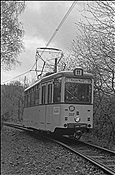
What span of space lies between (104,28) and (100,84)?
14.0ft

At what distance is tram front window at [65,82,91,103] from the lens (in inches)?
552

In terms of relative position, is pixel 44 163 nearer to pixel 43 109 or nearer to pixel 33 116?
pixel 43 109

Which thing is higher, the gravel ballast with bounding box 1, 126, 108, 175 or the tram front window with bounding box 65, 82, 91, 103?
the tram front window with bounding box 65, 82, 91, 103

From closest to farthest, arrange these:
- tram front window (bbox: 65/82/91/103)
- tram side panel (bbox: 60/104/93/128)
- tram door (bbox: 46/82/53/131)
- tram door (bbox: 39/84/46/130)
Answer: tram side panel (bbox: 60/104/93/128) → tram front window (bbox: 65/82/91/103) → tram door (bbox: 46/82/53/131) → tram door (bbox: 39/84/46/130)

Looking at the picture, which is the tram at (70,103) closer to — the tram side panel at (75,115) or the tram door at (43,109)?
the tram side panel at (75,115)

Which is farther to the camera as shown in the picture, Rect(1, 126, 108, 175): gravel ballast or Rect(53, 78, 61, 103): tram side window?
Rect(53, 78, 61, 103): tram side window

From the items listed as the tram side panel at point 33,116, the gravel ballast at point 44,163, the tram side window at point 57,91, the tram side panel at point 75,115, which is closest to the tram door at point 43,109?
the tram side panel at point 33,116

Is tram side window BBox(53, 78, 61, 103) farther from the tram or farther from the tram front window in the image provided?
the tram front window

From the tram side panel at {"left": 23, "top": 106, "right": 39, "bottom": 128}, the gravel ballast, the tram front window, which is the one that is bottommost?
the gravel ballast

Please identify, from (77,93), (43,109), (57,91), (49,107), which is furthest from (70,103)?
(43,109)

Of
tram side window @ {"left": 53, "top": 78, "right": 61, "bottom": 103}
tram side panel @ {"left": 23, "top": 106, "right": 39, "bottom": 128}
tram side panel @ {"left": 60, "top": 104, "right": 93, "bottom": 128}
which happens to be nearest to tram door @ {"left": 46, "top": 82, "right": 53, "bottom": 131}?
tram side window @ {"left": 53, "top": 78, "right": 61, "bottom": 103}

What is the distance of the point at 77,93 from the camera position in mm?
14188

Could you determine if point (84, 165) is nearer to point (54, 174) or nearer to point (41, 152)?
point (54, 174)

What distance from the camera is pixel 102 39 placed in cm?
1417
